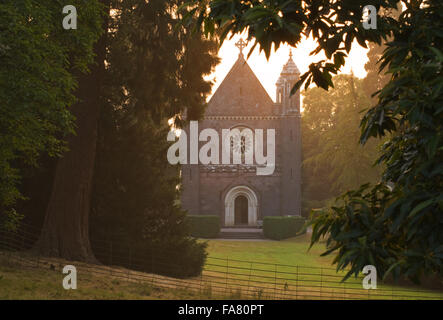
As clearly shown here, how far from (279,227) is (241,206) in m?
4.95

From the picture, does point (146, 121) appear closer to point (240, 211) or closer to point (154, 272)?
point (154, 272)

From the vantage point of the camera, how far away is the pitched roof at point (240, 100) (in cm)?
3831

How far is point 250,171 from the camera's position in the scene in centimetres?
3747

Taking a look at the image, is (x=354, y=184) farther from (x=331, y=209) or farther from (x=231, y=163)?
(x=331, y=209)

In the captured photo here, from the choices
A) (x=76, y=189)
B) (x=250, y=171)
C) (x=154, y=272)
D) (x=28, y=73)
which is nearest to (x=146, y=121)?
(x=76, y=189)

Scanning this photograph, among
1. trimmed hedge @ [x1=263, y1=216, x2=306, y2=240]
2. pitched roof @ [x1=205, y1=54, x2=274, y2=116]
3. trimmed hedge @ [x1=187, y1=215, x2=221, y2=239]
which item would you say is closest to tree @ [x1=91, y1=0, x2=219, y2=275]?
trimmed hedge @ [x1=187, y1=215, x2=221, y2=239]

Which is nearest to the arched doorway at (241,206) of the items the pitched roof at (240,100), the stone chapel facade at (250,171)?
the stone chapel facade at (250,171)

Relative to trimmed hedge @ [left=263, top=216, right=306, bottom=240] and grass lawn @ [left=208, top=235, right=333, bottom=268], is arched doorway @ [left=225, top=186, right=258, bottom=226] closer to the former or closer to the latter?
trimmed hedge @ [left=263, top=216, right=306, bottom=240]

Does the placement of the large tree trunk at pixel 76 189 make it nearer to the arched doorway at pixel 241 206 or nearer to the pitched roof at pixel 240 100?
the arched doorway at pixel 241 206

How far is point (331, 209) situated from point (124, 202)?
11.1m

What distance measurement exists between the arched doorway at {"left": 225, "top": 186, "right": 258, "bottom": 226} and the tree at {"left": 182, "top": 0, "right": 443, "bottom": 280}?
3268cm

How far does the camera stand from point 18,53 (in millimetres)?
8516
